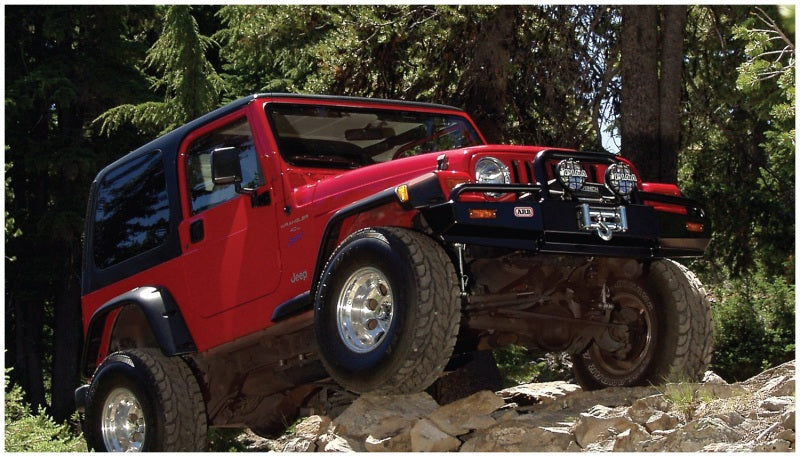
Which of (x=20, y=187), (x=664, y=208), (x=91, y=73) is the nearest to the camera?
(x=664, y=208)

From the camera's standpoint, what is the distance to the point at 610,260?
707 cm

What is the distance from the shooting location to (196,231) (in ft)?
25.7

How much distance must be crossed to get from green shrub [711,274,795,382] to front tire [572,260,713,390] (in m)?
9.54

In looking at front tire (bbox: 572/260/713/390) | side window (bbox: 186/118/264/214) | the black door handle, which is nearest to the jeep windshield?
side window (bbox: 186/118/264/214)

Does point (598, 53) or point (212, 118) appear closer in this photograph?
point (212, 118)

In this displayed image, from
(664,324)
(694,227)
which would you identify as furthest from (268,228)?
(694,227)

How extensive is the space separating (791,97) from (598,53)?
5.10 metres

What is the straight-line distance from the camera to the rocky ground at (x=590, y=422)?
5.93 metres

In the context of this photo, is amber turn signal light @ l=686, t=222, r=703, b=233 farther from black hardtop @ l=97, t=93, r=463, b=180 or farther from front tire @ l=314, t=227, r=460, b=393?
black hardtop @ l=97, t=93, r=463, b=180

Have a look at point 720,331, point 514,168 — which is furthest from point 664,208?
point 720,331

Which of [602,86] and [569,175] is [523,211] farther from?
[602,86]

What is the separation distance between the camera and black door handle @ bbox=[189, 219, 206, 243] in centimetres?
778

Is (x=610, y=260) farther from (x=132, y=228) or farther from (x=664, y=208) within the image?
(x=132, y=228)

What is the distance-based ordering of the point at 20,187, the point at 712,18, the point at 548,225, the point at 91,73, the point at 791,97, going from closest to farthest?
the point at 548,225, the point at 791,97, the point at 712,18, the point at 91,73, the point at 20,187
